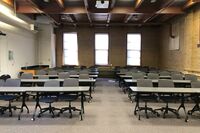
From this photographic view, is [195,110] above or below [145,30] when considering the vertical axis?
below

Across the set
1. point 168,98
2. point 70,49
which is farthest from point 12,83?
point 70,49

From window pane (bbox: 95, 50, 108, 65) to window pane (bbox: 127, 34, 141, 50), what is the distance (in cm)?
167

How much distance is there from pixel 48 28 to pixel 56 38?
2218 mm

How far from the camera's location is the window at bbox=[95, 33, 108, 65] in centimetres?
1770

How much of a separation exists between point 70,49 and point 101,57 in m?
2.18

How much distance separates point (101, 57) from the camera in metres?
17.8

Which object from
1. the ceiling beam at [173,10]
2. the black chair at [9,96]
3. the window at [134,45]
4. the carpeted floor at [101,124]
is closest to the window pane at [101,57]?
the window at [134,45]

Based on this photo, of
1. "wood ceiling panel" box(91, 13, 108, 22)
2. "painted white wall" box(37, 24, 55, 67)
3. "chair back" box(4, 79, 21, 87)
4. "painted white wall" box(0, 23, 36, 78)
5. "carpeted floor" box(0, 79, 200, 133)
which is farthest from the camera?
"painted white wall" box(37, 24, 55, 67)

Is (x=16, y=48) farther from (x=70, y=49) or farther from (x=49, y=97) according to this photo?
(x=70, y=49)

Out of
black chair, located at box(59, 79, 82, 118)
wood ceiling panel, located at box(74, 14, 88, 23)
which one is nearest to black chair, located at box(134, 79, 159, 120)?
black chair, located at box(59, 79, 82, 118)

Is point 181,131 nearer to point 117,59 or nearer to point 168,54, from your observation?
point 168,54

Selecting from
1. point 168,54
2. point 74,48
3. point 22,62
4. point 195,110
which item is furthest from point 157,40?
point 195,110

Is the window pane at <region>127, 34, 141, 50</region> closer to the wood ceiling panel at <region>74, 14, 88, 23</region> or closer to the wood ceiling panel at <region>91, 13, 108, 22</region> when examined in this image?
the wood ceiling panel at <region>91, 13, 108, 22</region>

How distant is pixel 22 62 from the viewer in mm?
12344
